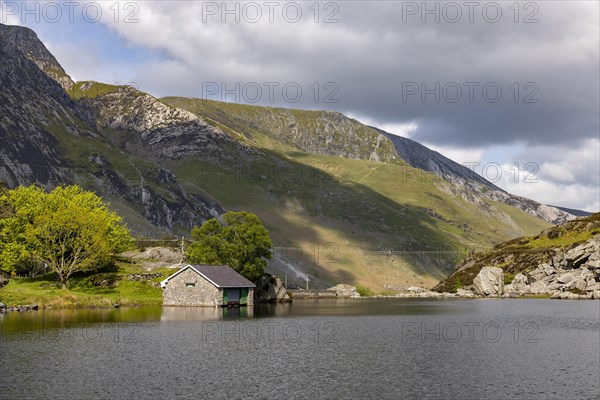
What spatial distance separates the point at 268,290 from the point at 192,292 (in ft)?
98.4

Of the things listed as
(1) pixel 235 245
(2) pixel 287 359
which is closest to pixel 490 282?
(1) pixel 235 245

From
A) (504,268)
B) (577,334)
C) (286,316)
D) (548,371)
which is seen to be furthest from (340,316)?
(504,268)

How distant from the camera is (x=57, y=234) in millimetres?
101000

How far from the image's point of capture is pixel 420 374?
43.3 metres

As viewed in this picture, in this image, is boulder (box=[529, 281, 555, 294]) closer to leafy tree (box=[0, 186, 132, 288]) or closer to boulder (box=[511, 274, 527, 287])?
boulder (box=[511, 274, 527, 287])

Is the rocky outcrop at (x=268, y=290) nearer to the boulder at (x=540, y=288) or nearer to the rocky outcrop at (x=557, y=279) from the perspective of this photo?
the rocky outcrop at (x=557, y=279)

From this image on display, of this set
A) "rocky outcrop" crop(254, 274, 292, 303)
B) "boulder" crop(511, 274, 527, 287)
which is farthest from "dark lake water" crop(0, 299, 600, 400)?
"boulder" crop(511, 274, 527, 287)

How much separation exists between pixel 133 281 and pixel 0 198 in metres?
25.2

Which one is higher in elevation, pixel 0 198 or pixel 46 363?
pixel 0 198

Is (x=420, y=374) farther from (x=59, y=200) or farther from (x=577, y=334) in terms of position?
(x=59, y=200)

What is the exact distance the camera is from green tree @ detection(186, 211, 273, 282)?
118m

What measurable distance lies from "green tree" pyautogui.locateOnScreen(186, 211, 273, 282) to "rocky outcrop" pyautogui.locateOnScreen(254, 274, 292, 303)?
4036 mm

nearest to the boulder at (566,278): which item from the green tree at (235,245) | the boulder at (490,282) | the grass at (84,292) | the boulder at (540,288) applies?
the boulder at (540,288)

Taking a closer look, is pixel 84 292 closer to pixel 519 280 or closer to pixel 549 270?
pixel 519 280
